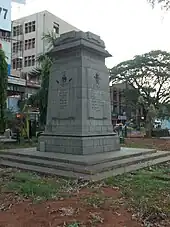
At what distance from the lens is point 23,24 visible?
43.5 metres

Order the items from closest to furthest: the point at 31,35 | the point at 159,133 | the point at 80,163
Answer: the point at 80,163
the point at 159,133
the point at 31,35

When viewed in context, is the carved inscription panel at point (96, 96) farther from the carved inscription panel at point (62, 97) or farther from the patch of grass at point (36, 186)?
the patch of grass at point (36, 186)

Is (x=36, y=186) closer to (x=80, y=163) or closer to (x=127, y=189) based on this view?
(x=127, y=189)

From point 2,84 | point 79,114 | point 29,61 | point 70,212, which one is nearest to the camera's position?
point 70,212

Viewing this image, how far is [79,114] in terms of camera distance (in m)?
9.05

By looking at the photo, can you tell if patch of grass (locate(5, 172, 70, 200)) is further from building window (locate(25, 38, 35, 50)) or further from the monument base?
building window (locate(25, 38, 35, 50))

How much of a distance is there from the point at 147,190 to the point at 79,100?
448 cm

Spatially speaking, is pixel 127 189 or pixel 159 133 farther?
pixel 159 133

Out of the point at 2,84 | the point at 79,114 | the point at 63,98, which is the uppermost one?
the point at 2,84

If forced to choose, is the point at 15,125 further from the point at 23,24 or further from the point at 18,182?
the point at 23,24

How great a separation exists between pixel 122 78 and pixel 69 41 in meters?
26.6

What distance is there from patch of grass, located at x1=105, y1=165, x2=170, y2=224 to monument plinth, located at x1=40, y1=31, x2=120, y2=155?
2488mm

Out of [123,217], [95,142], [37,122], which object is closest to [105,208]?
[123,217]

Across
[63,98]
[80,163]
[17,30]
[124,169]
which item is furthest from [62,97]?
[17,30]
